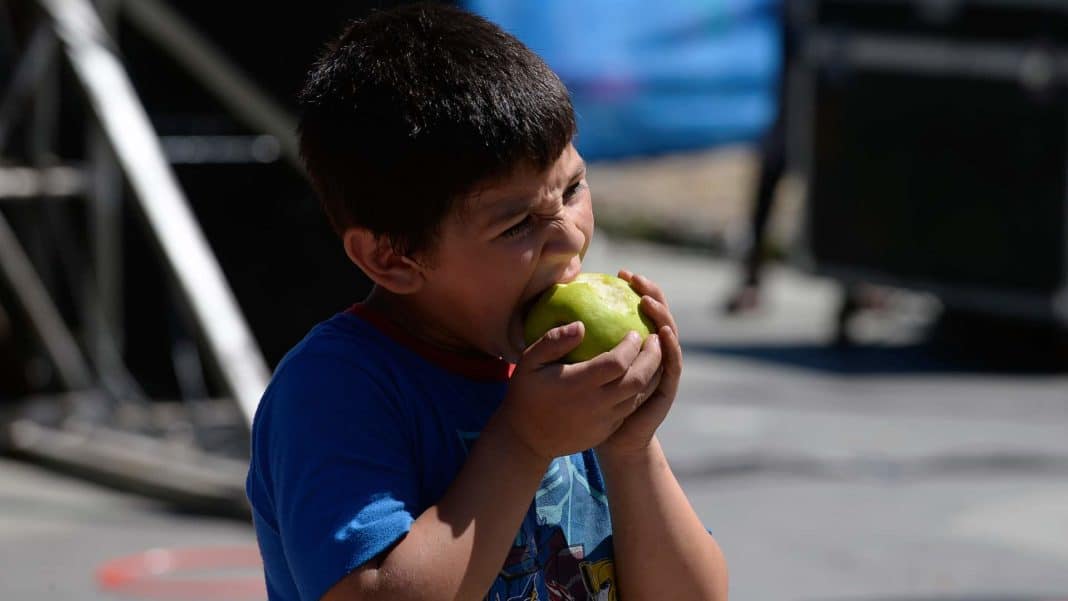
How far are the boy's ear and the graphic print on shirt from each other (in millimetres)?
166

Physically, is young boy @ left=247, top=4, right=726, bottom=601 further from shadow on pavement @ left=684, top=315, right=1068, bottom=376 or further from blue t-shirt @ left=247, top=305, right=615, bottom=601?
shadow on pavement @ left=684, top=315, right=1068, bottom=376

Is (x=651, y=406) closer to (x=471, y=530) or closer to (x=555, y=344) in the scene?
(x=555, y=344)

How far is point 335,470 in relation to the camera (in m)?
1.66

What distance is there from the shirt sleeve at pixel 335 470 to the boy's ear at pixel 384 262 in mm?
104

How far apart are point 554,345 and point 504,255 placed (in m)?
0.11

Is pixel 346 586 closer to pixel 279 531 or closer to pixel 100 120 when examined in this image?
pixel 279 531

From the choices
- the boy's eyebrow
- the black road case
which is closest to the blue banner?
the black road case

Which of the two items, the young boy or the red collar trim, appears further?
the red collar trim

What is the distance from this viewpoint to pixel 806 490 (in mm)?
5965

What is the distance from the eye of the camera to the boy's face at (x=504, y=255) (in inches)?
67.7

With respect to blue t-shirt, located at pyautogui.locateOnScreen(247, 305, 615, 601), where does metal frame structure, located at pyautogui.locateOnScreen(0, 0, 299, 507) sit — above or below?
above

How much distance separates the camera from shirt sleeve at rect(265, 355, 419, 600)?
1.64 metres

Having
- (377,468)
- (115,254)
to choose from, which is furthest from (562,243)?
(115,254)

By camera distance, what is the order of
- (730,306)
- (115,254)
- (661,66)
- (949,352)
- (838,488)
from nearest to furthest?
(838,488) < (115,254) < (949,352) < (730,306) < (661,66)
